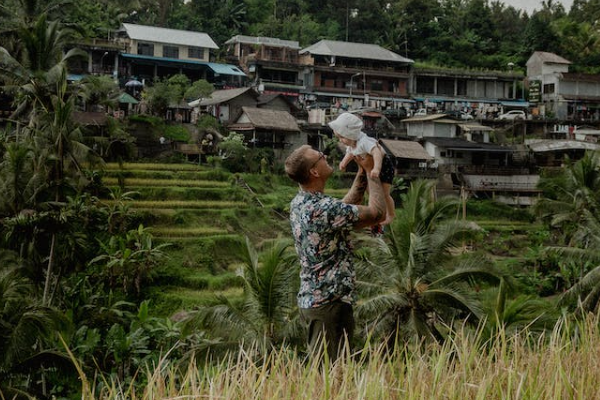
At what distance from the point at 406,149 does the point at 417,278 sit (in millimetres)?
22627

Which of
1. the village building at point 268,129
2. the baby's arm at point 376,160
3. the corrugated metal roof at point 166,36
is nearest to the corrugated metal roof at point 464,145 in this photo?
the village building at point 268,129

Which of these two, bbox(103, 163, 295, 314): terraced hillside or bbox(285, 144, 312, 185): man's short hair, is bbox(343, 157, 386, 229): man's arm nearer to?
bbox(285, 144, 312, 185): man's short hair

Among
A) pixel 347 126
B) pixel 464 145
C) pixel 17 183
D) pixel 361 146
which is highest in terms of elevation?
pixel 464 145

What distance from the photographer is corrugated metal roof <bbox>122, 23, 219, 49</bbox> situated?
1548 inches

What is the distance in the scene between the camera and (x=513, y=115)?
41906 mm

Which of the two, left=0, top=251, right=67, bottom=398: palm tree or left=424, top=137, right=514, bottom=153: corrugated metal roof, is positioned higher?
left=424, top=137, right=514, bottom=153: corrugated metal roof

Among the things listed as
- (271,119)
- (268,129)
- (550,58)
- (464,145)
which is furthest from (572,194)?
(550,58)

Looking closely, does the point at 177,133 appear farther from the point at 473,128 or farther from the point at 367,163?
the point at 367,163

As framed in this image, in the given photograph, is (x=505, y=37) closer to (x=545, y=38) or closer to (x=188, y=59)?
(x=545, y=38)

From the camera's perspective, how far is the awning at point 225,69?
4000 centimetres

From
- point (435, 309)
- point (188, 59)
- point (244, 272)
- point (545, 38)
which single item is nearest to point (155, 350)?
point (244, 272)

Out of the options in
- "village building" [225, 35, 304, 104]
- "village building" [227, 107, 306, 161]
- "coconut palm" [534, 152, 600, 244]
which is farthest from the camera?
"village building" [225, 35, 304, 104]

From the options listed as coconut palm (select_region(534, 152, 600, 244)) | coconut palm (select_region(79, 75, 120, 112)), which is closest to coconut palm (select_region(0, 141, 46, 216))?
coconut palm (select_region(79, 75, 120, 112))

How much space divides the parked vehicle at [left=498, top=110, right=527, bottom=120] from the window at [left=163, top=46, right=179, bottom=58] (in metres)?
18.8
